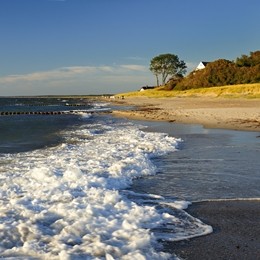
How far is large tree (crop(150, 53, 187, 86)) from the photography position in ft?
396

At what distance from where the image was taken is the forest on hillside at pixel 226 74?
7844cm

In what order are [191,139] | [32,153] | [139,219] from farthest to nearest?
[191,139] → [32,153] → [139,219]

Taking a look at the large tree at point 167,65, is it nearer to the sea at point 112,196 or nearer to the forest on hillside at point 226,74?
the forest on hillside at point 226,74

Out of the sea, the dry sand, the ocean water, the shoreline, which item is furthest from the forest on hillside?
the shoreline

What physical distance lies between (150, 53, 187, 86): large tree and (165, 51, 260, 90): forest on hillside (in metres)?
26.4

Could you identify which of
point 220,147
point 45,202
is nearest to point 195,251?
point 45,202

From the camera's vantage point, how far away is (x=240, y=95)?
189 feet

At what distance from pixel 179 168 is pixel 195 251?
5.48m

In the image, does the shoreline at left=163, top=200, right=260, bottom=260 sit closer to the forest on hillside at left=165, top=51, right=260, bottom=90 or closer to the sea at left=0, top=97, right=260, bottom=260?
the sea at left=0, top=97, right=260, bottom=260

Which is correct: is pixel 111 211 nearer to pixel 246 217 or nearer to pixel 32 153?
pixel 246 217

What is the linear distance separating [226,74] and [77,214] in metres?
82.7

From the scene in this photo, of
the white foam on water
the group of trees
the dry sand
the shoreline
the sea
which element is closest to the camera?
the shoreline

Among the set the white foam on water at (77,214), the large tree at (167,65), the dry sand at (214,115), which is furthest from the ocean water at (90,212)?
the large tree at (167,65)

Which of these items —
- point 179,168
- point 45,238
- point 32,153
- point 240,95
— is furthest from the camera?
point 240,95
